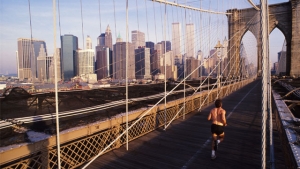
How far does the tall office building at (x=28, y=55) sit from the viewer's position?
439cm

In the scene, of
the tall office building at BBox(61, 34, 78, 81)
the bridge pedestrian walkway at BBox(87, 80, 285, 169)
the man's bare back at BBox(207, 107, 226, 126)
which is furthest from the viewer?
the tall office building at BBox(61, 34, 78, 81)

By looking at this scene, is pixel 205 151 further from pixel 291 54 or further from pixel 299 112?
pixel 291 54

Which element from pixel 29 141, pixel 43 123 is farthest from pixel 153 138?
pixel 29 141

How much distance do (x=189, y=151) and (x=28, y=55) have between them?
3.91 meters

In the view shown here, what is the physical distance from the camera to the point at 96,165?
3793 mm

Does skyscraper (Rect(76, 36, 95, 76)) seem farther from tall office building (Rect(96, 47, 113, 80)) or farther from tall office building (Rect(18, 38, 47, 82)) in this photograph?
tall office building (Rect(96, 47, 113, 80))

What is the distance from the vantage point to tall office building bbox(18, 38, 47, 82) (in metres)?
4.39

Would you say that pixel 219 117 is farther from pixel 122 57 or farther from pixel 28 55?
pixel 122 57

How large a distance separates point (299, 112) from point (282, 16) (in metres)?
26.9

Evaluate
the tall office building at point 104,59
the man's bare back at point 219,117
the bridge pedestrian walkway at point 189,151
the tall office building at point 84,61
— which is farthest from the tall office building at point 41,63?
the tall office building at point 104,59

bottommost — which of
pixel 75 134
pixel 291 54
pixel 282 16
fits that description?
pixel 75 134

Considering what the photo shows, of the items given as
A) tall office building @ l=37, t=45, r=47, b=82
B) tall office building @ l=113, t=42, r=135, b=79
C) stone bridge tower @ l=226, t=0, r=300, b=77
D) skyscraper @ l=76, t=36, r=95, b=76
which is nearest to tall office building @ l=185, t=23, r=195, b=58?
tall office building @ l=113, t=42, r=135, b=79

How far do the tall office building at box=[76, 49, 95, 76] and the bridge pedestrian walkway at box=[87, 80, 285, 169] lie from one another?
10.5 feet

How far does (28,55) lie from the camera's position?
4969 mm
